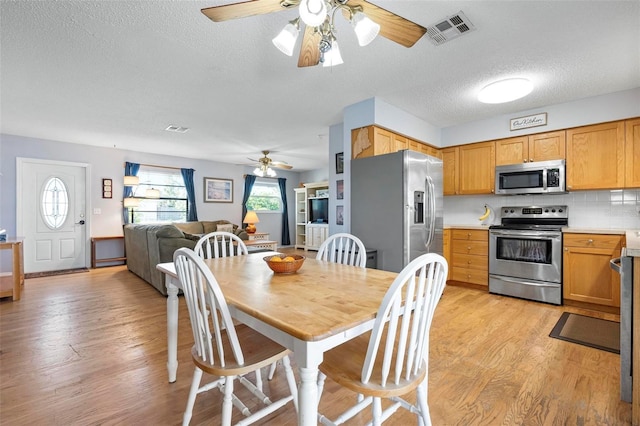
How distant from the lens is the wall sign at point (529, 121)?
12.0ft

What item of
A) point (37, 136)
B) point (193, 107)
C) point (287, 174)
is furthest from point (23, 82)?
point (287, 174)

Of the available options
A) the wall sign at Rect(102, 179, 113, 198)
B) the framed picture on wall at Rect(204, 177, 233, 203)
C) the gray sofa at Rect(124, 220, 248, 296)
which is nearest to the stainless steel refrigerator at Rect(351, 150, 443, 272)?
the gray sofa at Rect(124, 220, 248, 296)

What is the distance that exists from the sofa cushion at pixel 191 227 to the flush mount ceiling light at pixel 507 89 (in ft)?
18.6

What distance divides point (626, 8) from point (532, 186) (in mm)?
2167

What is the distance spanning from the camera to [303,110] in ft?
12.4

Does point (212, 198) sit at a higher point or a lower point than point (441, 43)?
lower

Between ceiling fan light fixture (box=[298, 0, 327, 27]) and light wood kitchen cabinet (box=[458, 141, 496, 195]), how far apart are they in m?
3.62

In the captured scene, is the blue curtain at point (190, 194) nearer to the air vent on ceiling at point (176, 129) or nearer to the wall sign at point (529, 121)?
the air vent on ceiling at point (176, 129)

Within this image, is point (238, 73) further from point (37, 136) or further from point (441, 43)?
point (37, 136)

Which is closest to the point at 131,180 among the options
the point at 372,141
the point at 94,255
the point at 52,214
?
the point at 52,214

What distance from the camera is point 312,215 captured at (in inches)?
324

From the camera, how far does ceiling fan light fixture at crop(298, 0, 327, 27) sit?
1.31 m

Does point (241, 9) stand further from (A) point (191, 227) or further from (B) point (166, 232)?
(A) point (191, 227)

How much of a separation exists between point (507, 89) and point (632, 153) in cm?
161
